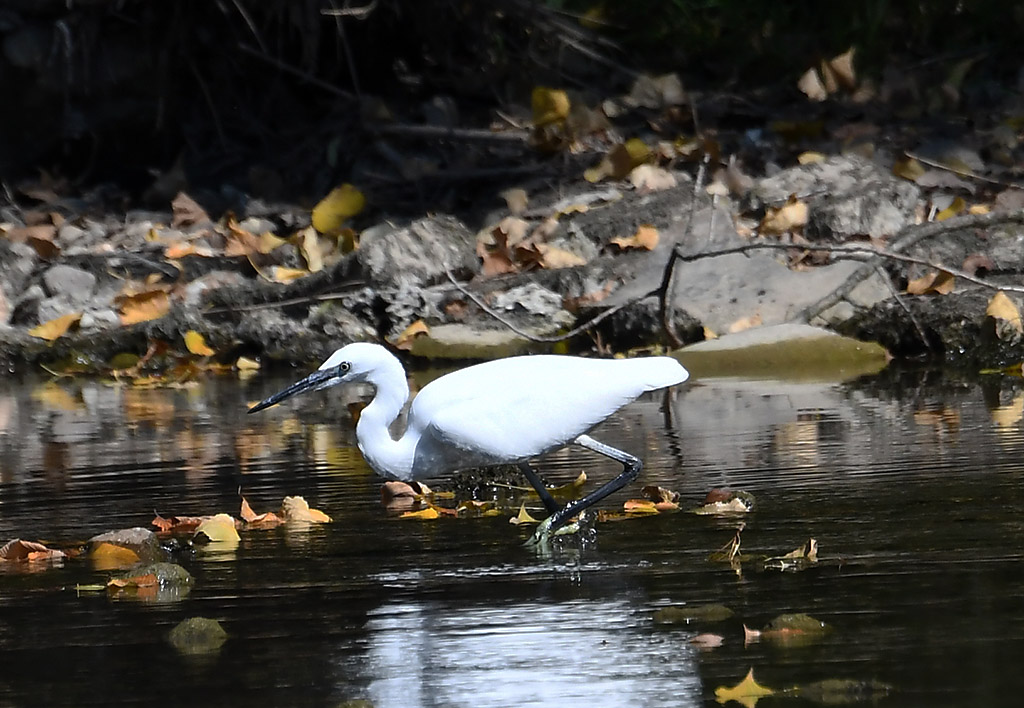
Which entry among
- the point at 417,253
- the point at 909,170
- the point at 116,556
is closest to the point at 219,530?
the point at 116,556

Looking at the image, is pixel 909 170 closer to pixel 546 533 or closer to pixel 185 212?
pixel 185 212

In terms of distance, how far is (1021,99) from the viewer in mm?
15312

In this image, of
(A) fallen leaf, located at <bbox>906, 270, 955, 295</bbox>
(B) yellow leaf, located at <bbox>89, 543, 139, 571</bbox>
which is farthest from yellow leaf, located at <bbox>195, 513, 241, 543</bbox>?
(A) fallen leaf, located at <bbox>906, 270, 955, 295</bbox>

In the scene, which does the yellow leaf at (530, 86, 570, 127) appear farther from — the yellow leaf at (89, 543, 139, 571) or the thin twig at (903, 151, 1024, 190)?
the yellow leaf at (89, 543, 139, 571)

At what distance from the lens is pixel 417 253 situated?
1267 centimetres

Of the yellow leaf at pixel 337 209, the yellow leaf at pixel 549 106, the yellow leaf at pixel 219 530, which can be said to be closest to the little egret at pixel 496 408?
the yellow leaf at pixel 219 530

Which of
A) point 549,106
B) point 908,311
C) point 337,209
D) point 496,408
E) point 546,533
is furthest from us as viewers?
point 549,106

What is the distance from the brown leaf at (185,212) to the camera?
14.9 meters

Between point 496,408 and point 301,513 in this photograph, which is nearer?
point 496,408

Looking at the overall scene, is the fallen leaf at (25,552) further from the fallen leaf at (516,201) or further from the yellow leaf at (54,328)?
the fallen leaf at (516,201)

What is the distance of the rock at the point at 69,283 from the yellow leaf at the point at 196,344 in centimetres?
141

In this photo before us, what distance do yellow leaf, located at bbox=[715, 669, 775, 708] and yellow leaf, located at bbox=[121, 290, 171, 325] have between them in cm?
935

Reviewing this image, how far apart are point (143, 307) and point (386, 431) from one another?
22.4ft

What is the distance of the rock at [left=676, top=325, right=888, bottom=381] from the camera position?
34.2ft
